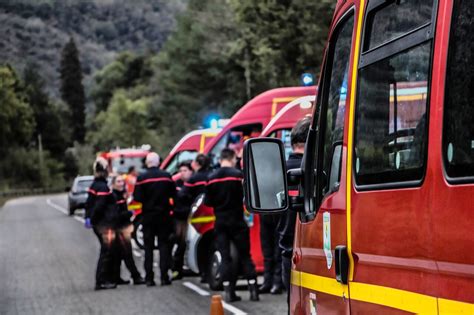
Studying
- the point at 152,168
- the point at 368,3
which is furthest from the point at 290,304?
the point at 152,168

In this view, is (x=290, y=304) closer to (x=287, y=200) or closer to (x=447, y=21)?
(x=287, y=200)

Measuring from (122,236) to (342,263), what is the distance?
1111cm

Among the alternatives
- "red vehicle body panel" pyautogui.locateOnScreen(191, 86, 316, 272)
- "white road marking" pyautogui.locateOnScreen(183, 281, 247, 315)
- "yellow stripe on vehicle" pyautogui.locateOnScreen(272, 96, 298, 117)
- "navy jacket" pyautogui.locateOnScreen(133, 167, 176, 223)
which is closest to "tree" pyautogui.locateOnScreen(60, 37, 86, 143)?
"red vehicle body panel" pyautogui.locateOnScreen(191, 86, 316, 272)

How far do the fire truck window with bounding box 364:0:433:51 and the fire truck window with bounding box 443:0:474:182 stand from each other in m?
0.23

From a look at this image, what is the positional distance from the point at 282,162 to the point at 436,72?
4.97 feet

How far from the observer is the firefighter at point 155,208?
1420 cm

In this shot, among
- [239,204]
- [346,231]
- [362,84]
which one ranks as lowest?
[239,204]

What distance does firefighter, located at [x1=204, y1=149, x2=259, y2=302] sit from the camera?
38.9 feet

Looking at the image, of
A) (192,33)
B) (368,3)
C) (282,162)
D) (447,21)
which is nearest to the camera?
(447,21)

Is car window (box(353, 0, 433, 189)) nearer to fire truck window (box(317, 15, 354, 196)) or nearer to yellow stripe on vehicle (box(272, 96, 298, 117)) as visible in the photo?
fire truck window (box(317, 15, 354, 196))

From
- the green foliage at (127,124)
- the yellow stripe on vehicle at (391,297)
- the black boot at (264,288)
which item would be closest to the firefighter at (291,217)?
the yellow stripe on vehicle at (391,297)

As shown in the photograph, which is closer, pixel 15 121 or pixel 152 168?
pixel 152 168

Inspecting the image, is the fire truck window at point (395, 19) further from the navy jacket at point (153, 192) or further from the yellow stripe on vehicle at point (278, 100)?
the yellow stripe on vehicle at point (278, 100)

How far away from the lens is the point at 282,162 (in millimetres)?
4594
